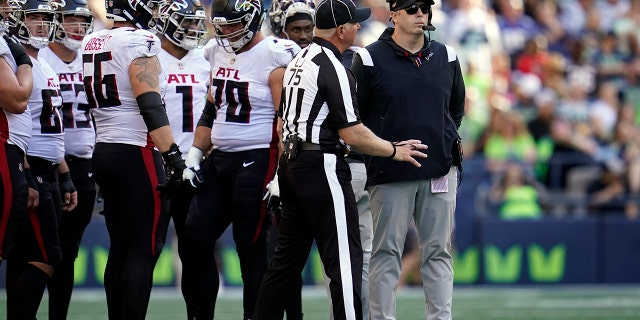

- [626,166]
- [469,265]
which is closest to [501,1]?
[626,166]

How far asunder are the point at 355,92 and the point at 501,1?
36.5 feet

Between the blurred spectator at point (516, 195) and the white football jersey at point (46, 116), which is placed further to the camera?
the blurred spectator at point (516, 195)

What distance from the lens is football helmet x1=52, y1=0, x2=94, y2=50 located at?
7594mm

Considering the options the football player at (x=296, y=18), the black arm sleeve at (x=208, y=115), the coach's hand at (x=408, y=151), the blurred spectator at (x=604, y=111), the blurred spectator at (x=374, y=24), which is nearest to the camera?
the coach's hand at (x=408, y=151)

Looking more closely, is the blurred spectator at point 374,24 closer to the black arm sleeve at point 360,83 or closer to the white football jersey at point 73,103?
the white football jersey at point 73,103

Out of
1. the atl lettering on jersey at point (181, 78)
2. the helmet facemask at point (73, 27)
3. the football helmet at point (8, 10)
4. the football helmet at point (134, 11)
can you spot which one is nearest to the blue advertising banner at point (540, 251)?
the atl lettering on jersey at point (181, 78)

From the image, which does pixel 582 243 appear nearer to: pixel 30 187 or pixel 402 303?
pixel 402 303

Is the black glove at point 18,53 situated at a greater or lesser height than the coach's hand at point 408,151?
greater

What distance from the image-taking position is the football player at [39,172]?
22.9 ft

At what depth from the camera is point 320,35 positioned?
6.59 metres

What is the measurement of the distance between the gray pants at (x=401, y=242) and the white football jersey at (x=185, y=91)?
138 centimetres

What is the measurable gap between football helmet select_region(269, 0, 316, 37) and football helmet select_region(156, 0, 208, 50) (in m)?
0.62

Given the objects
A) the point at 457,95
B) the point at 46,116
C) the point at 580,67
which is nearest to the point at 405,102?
the point at 457,95

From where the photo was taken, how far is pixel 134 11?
7059 mm
